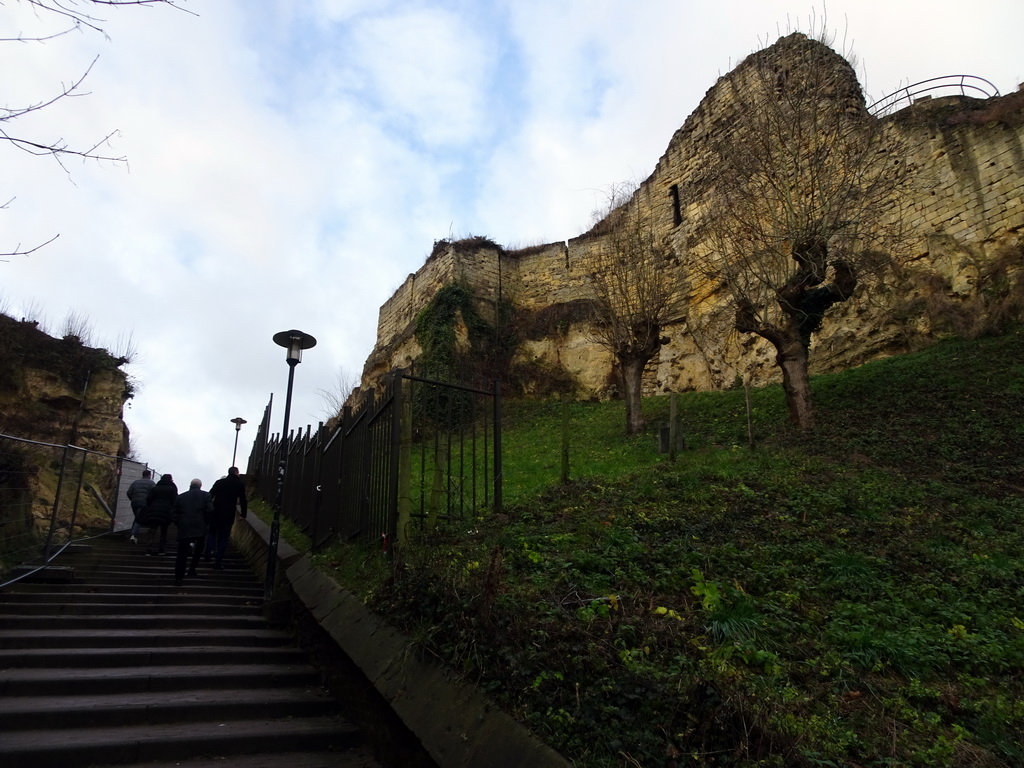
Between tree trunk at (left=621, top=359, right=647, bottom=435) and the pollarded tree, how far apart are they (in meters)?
2.84

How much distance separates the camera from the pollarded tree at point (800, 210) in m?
10.7

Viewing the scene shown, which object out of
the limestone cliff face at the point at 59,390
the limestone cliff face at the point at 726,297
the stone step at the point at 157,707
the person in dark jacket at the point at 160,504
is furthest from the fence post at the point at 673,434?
the limestone cliff face at the point at 59,390

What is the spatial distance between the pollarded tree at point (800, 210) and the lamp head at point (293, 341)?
749 cm

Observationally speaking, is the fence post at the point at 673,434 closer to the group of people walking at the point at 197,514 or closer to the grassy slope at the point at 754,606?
the grassy slope at the point at 754,606

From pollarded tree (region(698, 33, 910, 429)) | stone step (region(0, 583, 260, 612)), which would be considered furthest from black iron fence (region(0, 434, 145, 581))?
pollarded tree (region(698, 33, 910, 429))

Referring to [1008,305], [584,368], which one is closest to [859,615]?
[1008,305]

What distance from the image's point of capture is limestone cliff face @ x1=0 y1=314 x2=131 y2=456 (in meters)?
17.2

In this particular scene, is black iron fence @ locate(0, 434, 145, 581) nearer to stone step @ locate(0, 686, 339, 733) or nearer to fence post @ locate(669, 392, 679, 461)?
stone step @ locate(0, 686, 339, 733)

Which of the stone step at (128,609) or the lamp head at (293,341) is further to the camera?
the lamp head at (293,341)

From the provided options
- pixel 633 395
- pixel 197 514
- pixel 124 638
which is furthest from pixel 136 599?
pixel 633 395

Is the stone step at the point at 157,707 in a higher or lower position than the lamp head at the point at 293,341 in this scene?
lower

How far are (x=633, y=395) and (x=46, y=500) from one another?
11457mm

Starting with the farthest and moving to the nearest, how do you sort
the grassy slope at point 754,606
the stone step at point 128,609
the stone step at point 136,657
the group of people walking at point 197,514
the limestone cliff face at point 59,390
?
1. the limestone cliff face at point 59,390
2. the group of people walking at point 197,514
3. the stone step at point 128,609
4. the stone step at point 136,657
5. the grassy slope at point 754,606

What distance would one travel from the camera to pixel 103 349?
1953cm
